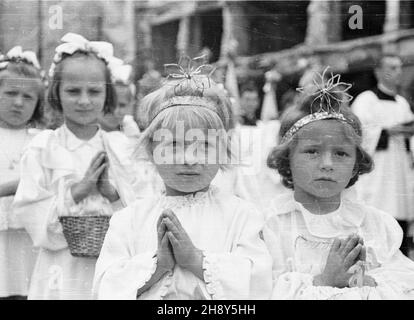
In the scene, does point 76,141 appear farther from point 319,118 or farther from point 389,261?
point 389,261

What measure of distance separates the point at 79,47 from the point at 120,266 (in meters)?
0.79

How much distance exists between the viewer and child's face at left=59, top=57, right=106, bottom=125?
3.25 metres

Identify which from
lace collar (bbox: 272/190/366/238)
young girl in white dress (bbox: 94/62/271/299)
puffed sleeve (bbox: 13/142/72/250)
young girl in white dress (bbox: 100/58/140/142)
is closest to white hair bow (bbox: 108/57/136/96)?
young girl in white dress (bbox: 100/58/140/142)

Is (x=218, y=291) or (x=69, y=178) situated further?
(x=69, y=178)

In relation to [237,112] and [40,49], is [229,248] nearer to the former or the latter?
[237,112]

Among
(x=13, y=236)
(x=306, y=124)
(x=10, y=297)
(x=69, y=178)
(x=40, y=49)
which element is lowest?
(x=10, y=297)

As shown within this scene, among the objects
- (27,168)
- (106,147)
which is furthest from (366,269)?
(27,168)

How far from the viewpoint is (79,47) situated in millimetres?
3256

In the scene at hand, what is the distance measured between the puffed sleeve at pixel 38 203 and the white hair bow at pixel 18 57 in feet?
0.99

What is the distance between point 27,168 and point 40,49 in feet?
1.38

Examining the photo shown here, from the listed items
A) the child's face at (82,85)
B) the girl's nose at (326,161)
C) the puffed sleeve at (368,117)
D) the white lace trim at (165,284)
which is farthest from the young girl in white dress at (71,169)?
the puffed sleeve at (368,117)

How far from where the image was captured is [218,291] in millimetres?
3000

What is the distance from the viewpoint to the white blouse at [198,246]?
3006 mm

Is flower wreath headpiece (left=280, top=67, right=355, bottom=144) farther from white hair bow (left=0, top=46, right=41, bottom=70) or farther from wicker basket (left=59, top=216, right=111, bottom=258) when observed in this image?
white hair bow (left=0, top=46, right=41, bottom=70)
